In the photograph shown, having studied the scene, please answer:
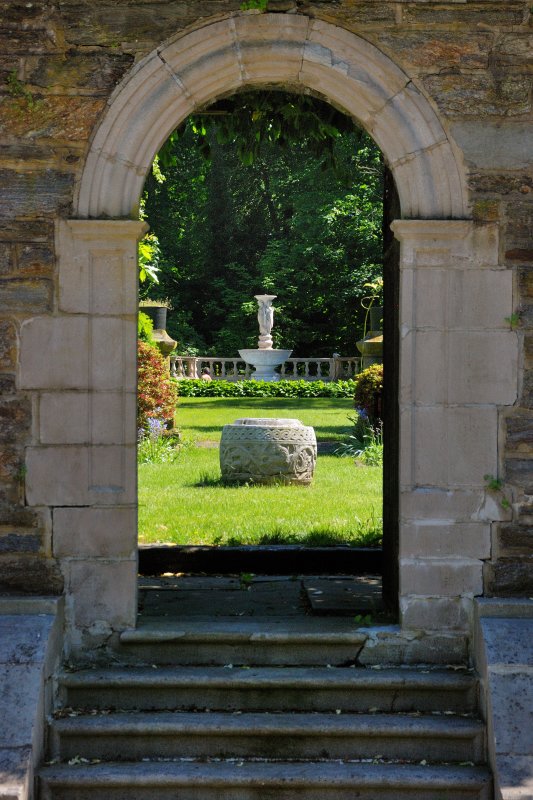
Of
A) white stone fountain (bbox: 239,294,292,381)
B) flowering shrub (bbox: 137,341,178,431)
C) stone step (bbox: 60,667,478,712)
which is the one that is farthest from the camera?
white stone fountain (bbox: 239,294,292,381)

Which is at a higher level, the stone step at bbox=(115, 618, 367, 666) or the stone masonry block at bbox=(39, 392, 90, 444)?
the stone masonry block at bbox=(39, 392, 90, 444)

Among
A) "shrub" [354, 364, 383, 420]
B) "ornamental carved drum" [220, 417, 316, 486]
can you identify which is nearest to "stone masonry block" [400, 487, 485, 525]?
"ornamental carved drum" [220, 417, 316, 486]

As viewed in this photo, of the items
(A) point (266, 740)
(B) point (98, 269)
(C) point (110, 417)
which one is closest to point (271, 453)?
(C) point (110, 417)

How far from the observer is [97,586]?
443cm

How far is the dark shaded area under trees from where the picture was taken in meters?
28.4

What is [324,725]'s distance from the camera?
4.09 m

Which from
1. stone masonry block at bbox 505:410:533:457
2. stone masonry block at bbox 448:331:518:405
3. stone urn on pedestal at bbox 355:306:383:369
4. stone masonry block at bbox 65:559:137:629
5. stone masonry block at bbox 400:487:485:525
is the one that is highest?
stone urn on pedestal at bbox 355:306:383:369

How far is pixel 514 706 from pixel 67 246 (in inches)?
109

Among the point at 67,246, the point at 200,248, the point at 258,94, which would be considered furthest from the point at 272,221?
the point at 67,246

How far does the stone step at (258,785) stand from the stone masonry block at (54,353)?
167cm

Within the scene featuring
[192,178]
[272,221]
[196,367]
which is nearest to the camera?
[196,367]

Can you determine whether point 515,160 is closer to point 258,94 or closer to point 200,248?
point 258,94

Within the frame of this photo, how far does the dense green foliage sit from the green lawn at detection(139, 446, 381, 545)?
10.8m

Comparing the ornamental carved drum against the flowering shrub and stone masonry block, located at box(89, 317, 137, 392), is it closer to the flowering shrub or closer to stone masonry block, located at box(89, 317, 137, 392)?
the flowering shrub
